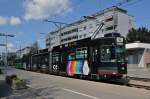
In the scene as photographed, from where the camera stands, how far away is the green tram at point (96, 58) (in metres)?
19.6

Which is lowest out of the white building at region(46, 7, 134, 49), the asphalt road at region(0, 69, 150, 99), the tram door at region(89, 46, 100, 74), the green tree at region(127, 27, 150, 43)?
the asphalt road at region(0, 69, 150, 99)

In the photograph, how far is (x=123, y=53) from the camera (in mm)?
19922

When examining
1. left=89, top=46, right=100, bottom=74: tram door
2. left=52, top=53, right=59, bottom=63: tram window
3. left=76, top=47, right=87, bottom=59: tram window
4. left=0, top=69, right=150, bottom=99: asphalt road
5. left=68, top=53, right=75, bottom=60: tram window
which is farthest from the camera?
left=52, top=53, right=59, bottom=63: tram window

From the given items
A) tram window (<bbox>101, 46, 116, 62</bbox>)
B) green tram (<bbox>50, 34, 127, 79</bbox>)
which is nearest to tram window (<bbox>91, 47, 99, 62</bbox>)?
green tram (<bbox>50, 34, 127, 79</bbox>)

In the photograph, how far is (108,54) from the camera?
19.9 meters

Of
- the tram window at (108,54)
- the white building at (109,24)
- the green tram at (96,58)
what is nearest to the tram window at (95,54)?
the green tram at (96,58)

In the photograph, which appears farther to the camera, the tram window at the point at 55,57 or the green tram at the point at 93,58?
the tram window at the point at 55,57

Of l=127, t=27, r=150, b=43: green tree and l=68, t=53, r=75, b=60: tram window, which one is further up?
l=127, t=27, r=150, b=43: green tree

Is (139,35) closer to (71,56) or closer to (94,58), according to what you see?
(71,56)

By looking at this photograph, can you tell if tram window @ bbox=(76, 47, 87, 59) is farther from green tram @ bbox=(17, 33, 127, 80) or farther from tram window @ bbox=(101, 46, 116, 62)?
tram window @ bbox=(101, 46, 116, 62)

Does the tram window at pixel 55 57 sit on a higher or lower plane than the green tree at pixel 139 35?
lower

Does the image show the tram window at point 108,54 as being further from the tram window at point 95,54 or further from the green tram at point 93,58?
the tram window at point 95,54

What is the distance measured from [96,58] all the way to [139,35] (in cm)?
5759

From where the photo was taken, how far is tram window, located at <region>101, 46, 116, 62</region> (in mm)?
19609
